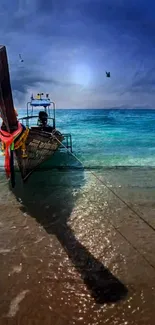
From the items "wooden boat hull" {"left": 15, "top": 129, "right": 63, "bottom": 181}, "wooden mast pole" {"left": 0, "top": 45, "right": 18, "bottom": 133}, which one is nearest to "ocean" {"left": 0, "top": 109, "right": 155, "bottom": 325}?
"wooden boat hull" {"left": 15, "top": 129, "right": 63, "bottom": 181}

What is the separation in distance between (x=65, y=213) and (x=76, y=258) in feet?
7.07

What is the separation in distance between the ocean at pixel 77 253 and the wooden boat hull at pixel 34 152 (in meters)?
0.78

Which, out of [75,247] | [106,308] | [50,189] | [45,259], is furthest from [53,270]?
[50,189]

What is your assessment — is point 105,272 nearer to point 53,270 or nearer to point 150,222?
point 53,270

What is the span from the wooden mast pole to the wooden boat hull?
1464 millimetres

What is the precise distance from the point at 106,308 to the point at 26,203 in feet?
15.3

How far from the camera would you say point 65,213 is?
23.0 ft

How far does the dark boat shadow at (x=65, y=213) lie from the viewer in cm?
415

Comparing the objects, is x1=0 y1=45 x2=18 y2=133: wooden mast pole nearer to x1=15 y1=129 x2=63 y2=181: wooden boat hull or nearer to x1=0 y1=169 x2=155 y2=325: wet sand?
x1=15 y1=129 x2=63 y2=181: wooden boat hull

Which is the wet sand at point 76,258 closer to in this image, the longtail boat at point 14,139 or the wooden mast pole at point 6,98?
the longtail boat at point 14,139

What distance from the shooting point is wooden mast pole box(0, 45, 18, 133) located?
5.05 meters

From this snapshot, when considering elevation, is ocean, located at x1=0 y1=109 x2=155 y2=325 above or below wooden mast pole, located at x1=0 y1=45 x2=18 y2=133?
below

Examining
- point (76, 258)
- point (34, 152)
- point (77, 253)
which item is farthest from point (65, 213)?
point (34, 152)

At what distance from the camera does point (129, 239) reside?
5.62m
